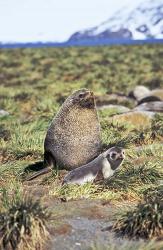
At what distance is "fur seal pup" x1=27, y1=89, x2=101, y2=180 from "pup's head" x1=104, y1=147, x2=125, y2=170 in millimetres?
1013

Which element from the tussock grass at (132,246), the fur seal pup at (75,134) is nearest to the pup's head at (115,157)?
the fur seal pup at (75,134)

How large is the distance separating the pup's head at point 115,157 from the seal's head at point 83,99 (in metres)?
1.11

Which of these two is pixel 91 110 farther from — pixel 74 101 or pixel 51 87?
pixel 51 87

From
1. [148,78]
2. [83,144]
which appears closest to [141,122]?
[83,144]

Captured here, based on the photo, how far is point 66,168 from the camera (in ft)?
33.2

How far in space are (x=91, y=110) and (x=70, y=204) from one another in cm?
225

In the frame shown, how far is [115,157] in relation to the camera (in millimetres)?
9016

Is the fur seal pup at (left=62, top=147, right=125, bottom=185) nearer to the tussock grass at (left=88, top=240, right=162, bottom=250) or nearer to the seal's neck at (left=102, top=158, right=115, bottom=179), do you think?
the seal's neck at (left=102, top=158, right=115, bottom=179)

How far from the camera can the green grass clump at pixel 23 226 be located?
6.62 meters

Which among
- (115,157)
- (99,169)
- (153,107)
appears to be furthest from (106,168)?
(153,107)

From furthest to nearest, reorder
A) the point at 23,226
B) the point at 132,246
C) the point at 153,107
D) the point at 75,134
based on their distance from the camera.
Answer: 1. the point at 153,107
2. the point at 75,134
3. the point at 23,226
4. the point at 132,246

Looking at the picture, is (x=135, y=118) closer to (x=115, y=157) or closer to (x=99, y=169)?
(x=115, y=157)

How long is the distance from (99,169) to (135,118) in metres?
6.58

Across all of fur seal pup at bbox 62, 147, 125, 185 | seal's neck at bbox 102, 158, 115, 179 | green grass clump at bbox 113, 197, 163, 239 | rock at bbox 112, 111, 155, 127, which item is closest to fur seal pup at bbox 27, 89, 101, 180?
fur seal pup at bbox 62, 147, 125, 185
